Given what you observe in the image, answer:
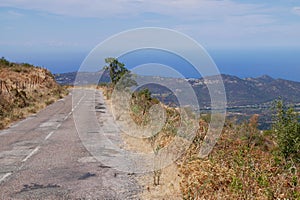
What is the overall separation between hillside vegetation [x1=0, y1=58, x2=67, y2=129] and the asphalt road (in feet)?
17.4

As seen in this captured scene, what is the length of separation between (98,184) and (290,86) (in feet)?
315

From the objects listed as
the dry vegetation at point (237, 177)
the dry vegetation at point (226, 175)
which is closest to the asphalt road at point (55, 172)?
the dry vegetation at point (226, 175)

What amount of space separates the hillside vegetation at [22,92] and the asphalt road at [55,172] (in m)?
5.31

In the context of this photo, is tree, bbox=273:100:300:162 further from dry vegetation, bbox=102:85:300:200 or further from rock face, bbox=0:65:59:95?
rock face, bbox=0:65:59:95

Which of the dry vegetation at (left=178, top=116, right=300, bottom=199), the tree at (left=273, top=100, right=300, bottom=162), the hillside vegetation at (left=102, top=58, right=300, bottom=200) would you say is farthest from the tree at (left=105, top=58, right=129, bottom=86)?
the dry vegetation at (left=178, top=116, right=300, bottom=199)

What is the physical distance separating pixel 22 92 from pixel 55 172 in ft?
73.8

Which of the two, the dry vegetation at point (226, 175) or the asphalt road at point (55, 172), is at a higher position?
the dry vegetation at point (226, 175)

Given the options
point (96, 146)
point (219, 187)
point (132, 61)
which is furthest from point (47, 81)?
point (219, 187)

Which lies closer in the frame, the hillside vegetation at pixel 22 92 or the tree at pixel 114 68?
the hillside vegetation at pixel 22 92

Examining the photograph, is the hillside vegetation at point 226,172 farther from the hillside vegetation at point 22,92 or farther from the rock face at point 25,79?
the rock face at point 25,79

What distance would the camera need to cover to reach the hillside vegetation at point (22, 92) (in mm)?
21828

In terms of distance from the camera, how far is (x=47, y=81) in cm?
5069

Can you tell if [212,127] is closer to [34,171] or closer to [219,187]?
[219,187]

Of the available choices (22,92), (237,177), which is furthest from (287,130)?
(22,92)
